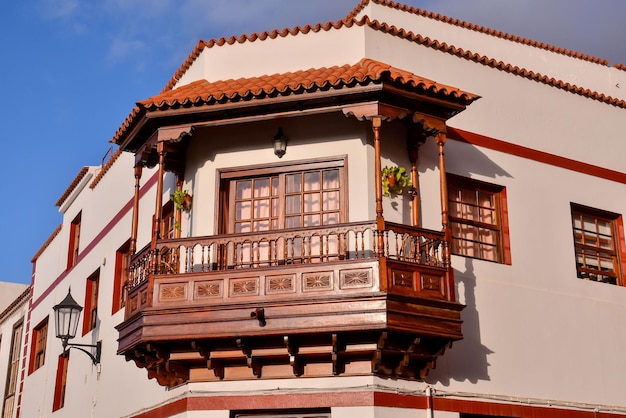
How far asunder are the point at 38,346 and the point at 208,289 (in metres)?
12.1

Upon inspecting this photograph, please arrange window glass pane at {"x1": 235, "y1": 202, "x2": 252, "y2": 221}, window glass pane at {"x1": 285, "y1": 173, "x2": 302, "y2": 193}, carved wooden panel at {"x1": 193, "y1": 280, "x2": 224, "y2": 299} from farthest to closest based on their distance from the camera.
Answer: window glass pane at {"x1": 235, "y1": 202, "x2": 252, "y2": 221}
window glass pane at {"x1": 285, "y1": 173, "x2": 302, "y2": 193}
carved wooden panel at {"x1": 193, "y1": 280, "x2": 224, "y2": 299}

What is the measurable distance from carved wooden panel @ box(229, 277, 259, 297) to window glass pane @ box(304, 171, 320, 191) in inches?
75.8

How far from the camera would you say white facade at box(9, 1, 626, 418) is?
1266cm

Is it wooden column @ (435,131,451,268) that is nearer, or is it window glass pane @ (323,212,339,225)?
wooden column @ (435,131,451,268)

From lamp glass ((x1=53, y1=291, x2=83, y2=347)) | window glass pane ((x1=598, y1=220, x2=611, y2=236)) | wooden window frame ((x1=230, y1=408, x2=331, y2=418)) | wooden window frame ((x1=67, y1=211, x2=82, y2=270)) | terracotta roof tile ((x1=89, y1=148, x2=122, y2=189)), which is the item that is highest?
terracotta roof tile ((x1=89, y1=148, x2=122, y2=189))

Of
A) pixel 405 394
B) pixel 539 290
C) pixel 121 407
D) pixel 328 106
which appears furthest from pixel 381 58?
pixel 121 407

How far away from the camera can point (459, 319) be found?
11.9 m

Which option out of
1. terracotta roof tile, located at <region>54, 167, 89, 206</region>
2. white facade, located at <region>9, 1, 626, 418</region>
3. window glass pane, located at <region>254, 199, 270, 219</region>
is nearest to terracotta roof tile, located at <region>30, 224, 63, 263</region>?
terracotta roof tile, located at <region>54, 167, 89, 206</region>

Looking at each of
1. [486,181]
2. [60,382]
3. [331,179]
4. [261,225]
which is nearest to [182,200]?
[261,225]

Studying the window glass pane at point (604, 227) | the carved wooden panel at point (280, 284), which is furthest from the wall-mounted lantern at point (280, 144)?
the window glass pane at point (604, 227)

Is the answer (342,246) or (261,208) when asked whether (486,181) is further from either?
(261,208)

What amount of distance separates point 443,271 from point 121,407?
21.6ft

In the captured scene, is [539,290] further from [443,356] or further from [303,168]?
[303,168]

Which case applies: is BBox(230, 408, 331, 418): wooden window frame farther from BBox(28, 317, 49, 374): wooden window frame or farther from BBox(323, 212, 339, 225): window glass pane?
BBox(28, 317, 49, 374): wooden window frame
